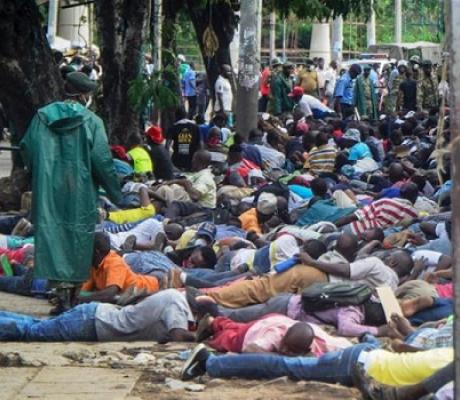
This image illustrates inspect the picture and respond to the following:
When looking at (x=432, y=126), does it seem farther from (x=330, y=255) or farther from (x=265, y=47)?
(x=265, y=47)


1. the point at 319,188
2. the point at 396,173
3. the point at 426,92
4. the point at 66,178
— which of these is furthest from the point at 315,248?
the point at 426,92

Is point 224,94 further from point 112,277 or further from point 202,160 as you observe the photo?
point 112,277

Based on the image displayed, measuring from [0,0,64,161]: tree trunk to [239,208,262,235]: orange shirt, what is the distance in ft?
9.61

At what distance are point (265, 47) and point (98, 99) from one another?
1963 inches

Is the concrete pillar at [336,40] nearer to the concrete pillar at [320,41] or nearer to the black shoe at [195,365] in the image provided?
the concrete pillar at [320,41]

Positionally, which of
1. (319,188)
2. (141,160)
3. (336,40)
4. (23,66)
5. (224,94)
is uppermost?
(23,66)

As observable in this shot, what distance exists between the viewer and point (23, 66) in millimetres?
15094

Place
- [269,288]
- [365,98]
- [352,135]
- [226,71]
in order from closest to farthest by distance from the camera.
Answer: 1. [269,288]
2. [352,135]
3. [226,71]
4. [365,98]

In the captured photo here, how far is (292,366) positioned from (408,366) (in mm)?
980

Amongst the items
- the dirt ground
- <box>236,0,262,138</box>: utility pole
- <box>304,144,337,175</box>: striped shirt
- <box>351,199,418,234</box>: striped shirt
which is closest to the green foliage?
<box>304,144,337,175</box>: striped shirt

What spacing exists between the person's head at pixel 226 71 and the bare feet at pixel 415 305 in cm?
1706

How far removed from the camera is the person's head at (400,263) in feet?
34.3

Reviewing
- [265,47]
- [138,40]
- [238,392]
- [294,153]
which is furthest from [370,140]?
[265,47]

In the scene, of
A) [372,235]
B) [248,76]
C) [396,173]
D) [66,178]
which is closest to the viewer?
[66,178]
